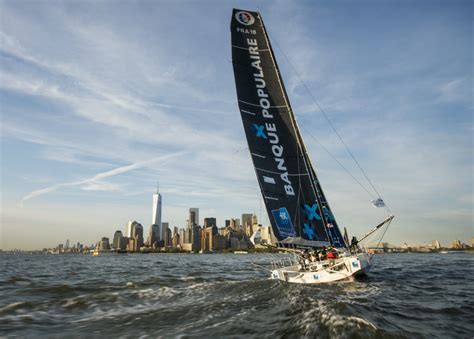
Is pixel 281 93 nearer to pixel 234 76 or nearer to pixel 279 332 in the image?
pixel 234 76

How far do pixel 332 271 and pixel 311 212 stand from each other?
4149 mm

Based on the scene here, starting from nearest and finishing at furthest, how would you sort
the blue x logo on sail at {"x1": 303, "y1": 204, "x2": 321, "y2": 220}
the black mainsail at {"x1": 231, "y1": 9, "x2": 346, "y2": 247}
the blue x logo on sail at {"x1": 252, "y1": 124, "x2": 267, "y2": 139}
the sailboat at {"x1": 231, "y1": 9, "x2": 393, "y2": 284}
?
the sailboat at {"x1": 231, "y1": 9, "x2": 393, "y2": 284} < the black mainsail at {"x1": 231, "y1": 9, "x2": 346, "y2": 247} < the blue x logo on sail at {"x1": 303, "y1": 204, "x2": 321, "y2": 220} < the blue x logo on sail at {"x1": 252, "y1": 124, "x2": 267, "y2": 139}

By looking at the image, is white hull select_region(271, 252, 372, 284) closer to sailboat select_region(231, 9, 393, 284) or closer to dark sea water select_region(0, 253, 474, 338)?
sailboat select_region(231, 9, 393, 284)

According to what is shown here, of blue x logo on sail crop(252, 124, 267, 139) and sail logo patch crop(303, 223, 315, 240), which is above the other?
blue x logo on sail crop(252, 124, 267, 139)

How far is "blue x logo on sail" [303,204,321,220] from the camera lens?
2138 centimetres

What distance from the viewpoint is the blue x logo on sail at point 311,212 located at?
21375mm

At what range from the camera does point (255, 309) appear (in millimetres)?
13328

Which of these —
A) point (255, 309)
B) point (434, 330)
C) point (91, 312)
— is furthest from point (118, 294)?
point (434, 330)

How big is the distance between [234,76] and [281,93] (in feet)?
12.3

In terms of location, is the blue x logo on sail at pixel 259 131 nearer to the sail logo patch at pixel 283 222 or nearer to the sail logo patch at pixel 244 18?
the sail logo patch at pixel 283 222

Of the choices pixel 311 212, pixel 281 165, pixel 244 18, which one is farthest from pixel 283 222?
pixel 244 18

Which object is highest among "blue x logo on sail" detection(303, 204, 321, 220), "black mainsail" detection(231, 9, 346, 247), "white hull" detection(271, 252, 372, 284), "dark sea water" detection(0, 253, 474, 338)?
"black mainsail" detection(231, 9, 346, 247)

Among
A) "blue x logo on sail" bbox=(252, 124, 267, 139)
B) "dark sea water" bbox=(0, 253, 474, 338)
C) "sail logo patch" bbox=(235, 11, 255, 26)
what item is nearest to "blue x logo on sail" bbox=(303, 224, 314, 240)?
"dark sea water" bbox=(0, 253, 474, 338)

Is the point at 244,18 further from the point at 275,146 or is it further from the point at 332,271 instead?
the point at 332,271
